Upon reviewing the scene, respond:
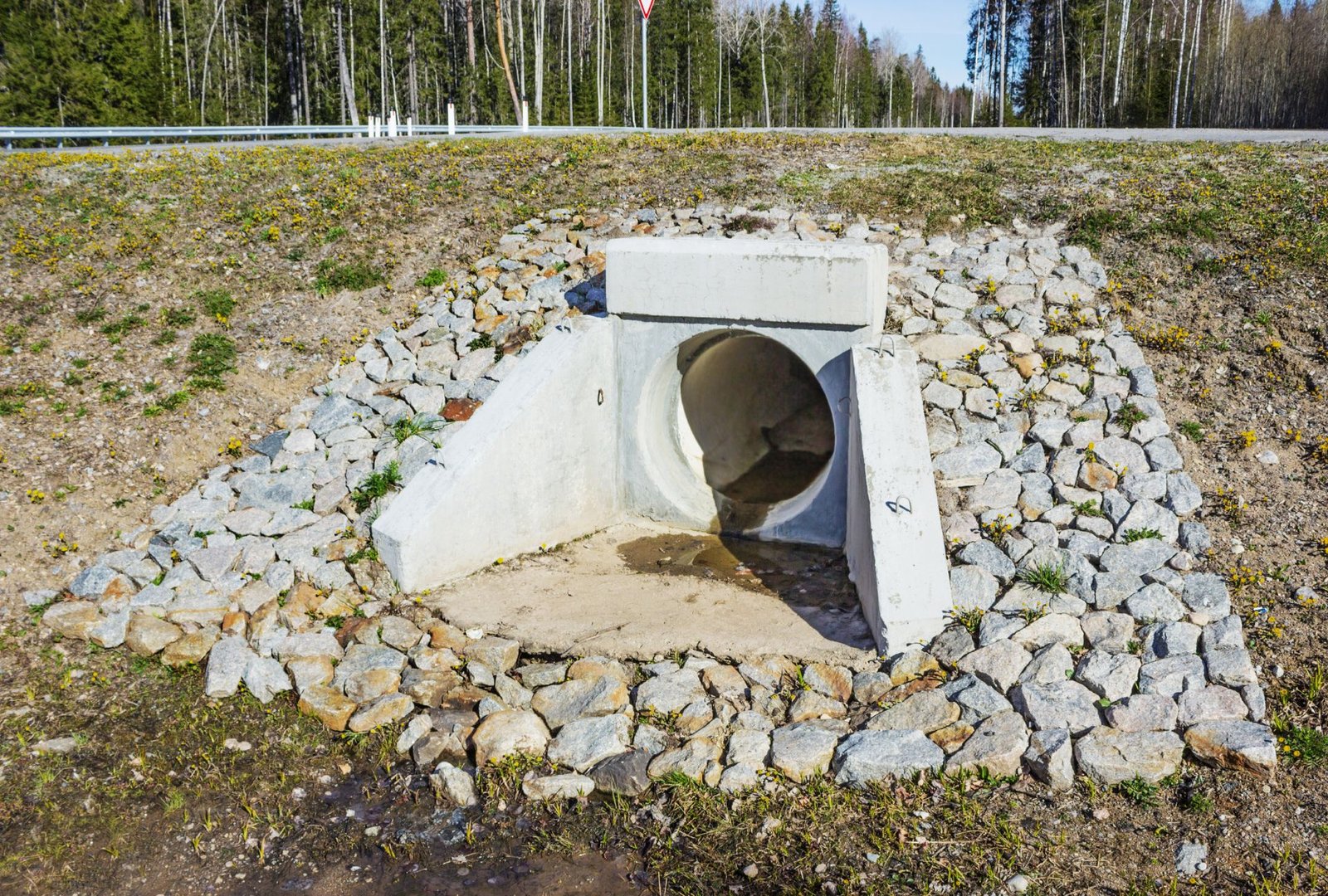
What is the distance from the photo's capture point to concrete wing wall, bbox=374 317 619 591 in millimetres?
7812

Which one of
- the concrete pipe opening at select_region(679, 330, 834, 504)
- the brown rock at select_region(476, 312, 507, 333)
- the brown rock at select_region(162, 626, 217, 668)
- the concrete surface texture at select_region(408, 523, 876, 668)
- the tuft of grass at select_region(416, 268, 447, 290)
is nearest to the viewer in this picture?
the concrete surface texture at select_region(408, 523, 876, 668)

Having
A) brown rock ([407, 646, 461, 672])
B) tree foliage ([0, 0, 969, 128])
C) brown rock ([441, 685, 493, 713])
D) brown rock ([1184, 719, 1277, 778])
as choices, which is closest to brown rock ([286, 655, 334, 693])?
brown rock ([407, 646, 461, 672])

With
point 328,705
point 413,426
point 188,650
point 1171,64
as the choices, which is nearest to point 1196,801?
point 328,705

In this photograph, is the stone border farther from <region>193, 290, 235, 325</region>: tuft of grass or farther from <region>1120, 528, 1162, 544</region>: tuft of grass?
<region>193, 290, 235, 325</region>: tuft of grass

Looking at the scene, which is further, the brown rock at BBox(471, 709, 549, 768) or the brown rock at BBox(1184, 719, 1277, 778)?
the brown rock at BBox(471, 709, 549, 768)

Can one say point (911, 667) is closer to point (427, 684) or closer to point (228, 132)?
point (427, 684)

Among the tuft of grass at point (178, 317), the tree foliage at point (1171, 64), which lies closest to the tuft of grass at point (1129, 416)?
the tuft of grass at point (178, 317)

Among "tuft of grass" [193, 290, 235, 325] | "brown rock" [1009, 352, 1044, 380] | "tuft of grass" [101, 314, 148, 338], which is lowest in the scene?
"brown rock" [1009, 352, 1044, 380]

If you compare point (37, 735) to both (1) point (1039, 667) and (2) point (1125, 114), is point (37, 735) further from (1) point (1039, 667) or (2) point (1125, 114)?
(2) point (1125, 114)

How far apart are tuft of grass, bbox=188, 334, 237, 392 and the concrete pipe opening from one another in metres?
4.48

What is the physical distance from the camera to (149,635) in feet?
23.7

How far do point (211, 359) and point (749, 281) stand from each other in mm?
5522

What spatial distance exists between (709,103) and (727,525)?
147 ft

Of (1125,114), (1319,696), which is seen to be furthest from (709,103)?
(1319,696)
